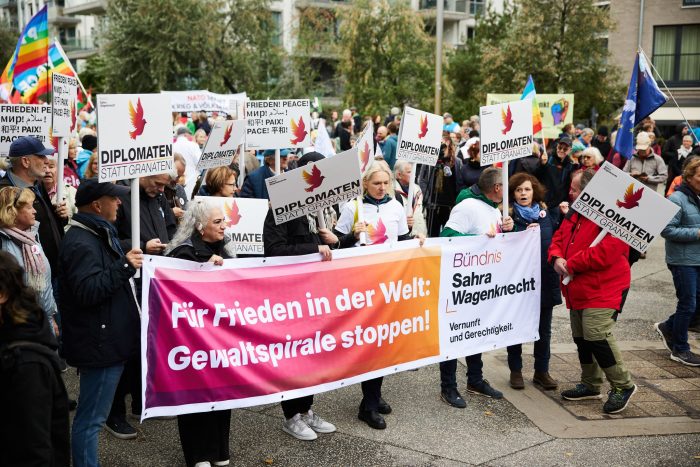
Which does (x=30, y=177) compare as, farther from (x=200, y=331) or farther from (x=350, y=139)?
(x=350, y=139)

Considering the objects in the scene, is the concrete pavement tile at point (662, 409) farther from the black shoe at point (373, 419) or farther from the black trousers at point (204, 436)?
the black trousers at point (204, 436)

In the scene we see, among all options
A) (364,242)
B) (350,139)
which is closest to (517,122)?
(364,242)

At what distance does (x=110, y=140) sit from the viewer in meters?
4.82

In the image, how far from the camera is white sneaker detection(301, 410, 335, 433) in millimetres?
5758

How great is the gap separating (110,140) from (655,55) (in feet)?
125

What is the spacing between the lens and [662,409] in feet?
20.7

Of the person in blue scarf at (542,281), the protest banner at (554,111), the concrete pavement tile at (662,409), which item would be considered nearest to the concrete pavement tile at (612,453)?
A: the concrete pavement tile at (662,409)

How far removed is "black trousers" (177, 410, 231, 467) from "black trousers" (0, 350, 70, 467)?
6.28 ft

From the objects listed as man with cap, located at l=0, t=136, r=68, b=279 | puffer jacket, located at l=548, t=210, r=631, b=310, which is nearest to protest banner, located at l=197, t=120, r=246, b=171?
man with cap, located at l=0, t=136, r=68, b=279

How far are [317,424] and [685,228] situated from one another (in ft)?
13.6

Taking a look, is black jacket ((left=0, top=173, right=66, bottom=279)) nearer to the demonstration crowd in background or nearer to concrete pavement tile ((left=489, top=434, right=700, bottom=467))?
the demonstration crowd in background

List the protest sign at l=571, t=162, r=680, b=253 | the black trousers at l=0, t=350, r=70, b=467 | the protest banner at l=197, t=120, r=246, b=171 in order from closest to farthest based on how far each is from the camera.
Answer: the black trousers at l=0, t=350, r=70, b=467 → the protest sign at l=571, t=162, r=680, b=253 → the protest banner at l=197, t=120, r=246, b=171

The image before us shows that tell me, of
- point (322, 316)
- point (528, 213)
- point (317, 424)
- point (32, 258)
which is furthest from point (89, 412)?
point (528, 213)

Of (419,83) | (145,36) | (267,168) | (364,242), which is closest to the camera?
(364,242)
